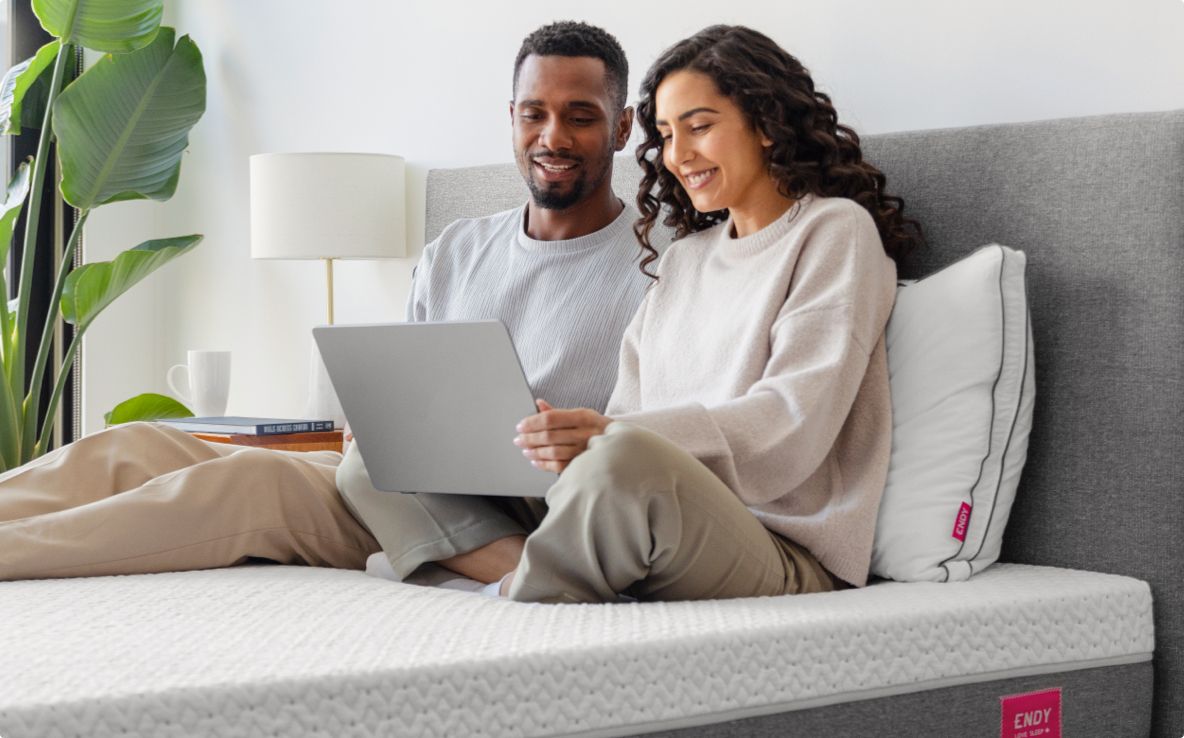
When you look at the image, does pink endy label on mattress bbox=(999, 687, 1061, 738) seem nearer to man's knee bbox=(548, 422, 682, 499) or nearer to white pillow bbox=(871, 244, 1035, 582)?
white pillow bbox=(871, 244, 1035, 582)

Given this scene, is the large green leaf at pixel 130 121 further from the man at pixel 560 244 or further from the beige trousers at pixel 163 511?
the beige trousers at pixel 163 511

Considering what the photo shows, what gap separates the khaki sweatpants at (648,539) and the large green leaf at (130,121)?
2415 mm

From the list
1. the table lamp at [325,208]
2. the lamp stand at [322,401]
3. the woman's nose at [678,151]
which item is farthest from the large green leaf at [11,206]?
the woman's nose at [678,151]

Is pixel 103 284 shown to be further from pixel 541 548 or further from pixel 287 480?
pixel 541 548

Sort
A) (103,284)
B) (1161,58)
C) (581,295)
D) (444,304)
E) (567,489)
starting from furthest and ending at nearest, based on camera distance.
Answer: (103,284) → (444,304) → (581,295) → (1161,58) → (567,489)

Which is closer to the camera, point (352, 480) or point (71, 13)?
point (352, 480)

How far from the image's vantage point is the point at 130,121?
3.54 meters

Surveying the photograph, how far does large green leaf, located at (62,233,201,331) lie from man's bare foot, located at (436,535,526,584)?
1.99 metres

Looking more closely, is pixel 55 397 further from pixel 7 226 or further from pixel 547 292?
pixel 547 292

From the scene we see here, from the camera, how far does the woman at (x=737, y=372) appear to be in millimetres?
1500

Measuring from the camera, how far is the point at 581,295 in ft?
7.53

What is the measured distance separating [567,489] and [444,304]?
1.08 metres

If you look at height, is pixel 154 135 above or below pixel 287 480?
above

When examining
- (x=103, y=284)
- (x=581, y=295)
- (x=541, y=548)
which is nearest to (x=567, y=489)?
(x=541, y=548)
